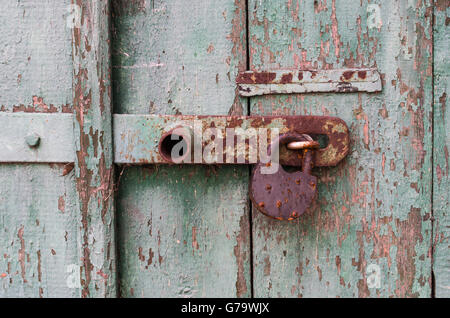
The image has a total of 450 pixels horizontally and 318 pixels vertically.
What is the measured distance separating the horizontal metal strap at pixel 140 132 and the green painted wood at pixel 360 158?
0.12ft

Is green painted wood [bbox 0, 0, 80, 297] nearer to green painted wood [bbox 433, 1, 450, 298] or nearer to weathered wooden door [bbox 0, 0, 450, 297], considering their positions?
weathered wooden door [bbox 0, 0, 450, 297]

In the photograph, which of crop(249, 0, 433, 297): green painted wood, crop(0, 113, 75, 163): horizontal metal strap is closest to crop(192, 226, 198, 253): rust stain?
crop(249, 0, 433, 297): green painted wood

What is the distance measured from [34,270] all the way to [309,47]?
2.07 ft

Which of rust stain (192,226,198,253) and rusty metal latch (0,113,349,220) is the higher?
rusty metal latch (0,113,349,220)

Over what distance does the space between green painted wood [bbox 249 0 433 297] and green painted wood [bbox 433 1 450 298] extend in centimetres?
1

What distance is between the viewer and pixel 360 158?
567mm

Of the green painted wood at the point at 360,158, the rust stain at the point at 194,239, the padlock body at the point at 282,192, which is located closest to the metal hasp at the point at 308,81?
the green painted wood at the point at 360,158

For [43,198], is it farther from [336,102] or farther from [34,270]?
[336,102]

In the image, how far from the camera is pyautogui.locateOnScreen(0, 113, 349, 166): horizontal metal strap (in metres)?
0.53

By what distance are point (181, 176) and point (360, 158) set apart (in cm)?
32

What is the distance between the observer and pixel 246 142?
0.53m

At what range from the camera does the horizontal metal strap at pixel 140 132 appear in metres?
0.53

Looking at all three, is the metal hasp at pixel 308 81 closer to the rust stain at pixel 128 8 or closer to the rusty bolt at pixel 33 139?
the rust stain at pixel 128 8

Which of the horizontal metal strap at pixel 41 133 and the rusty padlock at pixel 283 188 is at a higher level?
the horizontal metal strap at pixel 41 133
